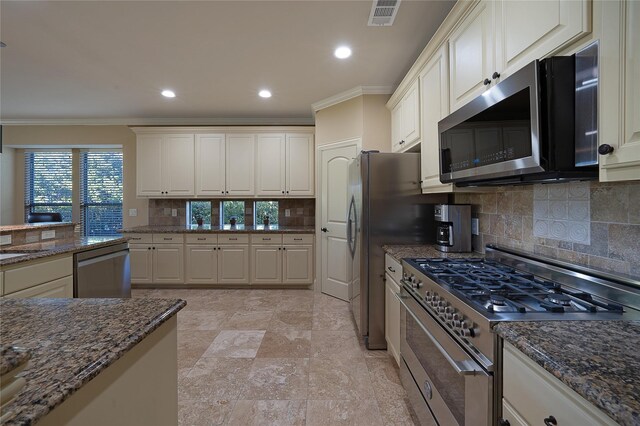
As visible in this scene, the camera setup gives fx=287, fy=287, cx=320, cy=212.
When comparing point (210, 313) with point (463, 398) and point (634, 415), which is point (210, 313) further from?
point (634, 415)

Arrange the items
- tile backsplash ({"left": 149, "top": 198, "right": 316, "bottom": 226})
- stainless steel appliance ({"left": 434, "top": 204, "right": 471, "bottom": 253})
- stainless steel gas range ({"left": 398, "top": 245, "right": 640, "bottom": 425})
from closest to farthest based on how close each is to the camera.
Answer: stainless steel gas range ({"left": 398, "top": 245, "right": 640, "bottom": 425}) → stainless steel appliance ({"left": 434, "top": 204, "right": 471, "bottom": 253}) → tile backsplash ({"left": 149, "top": 198, "right": 316, "bottom": 226})

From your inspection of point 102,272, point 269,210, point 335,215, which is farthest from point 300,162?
point 102,272

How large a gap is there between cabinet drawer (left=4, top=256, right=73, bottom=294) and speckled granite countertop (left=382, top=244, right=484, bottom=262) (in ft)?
8.46

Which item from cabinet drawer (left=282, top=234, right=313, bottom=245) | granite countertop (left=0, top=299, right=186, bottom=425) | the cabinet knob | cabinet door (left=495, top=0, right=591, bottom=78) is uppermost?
cabinet door (left=495, top=0, right=591, bottom=78)

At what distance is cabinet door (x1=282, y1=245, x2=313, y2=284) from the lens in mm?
4109

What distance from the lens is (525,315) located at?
94cm

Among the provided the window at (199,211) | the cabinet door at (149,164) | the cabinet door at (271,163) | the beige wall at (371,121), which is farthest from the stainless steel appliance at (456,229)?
the cabinet door at (149,164)

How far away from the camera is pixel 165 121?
15.0 feet

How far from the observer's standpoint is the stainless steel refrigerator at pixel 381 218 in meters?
2.37

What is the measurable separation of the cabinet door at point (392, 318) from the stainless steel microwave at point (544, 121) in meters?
1.09

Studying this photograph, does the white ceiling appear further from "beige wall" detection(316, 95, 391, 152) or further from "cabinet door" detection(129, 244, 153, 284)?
"cabinet door" detection(129, 244, 153, 284)

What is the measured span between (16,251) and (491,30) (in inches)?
139

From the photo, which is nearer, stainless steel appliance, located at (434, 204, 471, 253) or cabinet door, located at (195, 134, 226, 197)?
stainless steel appliance, located at (434, 204, 471, 253)

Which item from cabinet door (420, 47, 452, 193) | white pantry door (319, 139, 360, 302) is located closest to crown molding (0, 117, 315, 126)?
white pantry door (319, 139, 360, 302)
